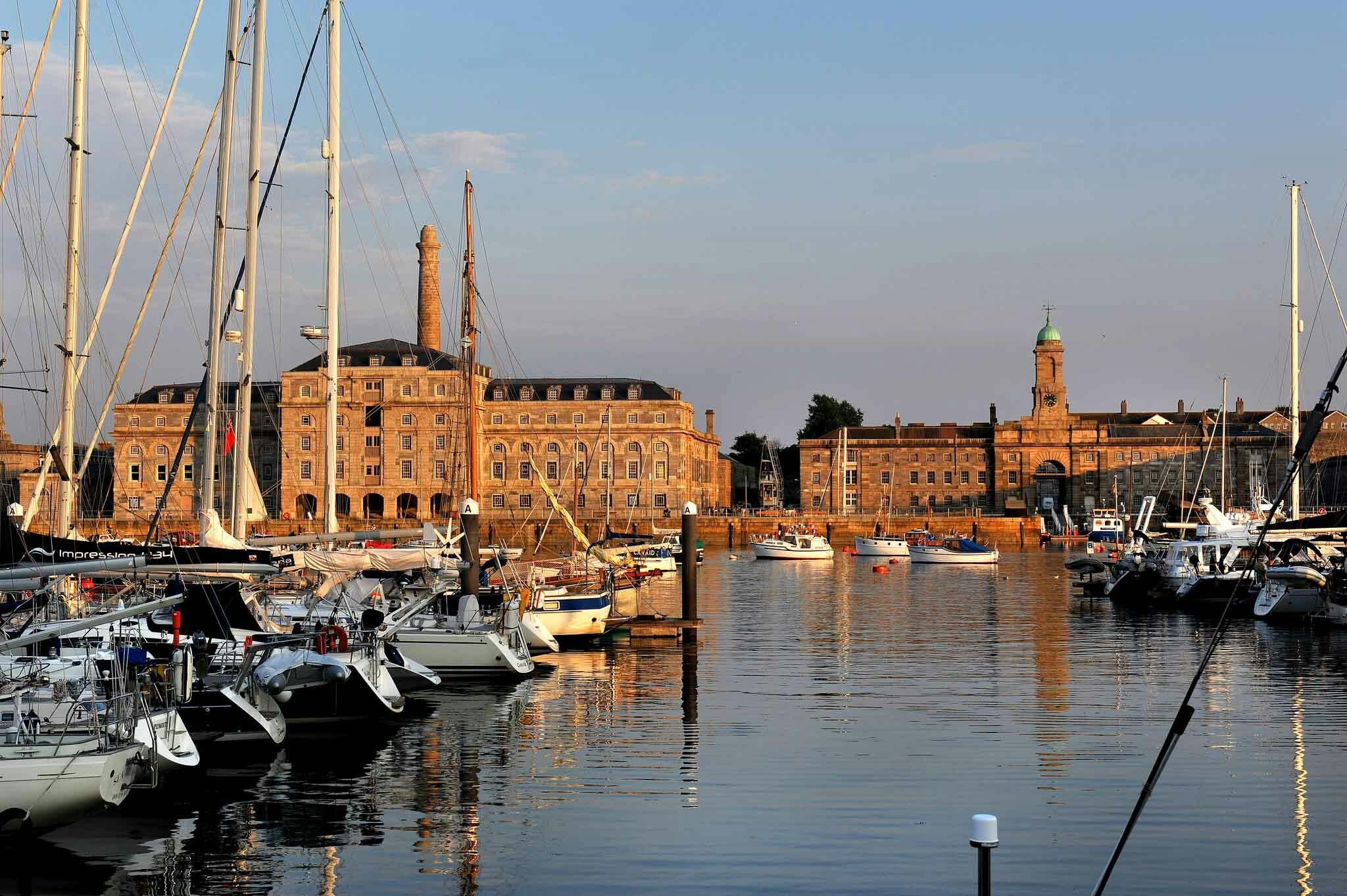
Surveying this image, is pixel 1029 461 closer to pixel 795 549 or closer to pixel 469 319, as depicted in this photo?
pixel 795 549

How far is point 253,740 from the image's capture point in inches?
828

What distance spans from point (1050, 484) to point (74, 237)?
131 metres

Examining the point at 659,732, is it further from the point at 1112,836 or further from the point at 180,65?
the point at 180,65

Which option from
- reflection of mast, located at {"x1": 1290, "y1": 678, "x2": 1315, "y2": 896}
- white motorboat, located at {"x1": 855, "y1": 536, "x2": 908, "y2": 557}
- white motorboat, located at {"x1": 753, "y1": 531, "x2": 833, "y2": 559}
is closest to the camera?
reflection of mast, located at {"x1": 1290, "y1": 678, "x2": 1315, "y2": 896}

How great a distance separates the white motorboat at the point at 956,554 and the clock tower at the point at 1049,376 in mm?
50132

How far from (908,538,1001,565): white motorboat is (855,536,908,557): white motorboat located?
316 centimetres

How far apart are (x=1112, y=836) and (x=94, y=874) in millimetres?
11032

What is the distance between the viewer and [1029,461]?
487 feet

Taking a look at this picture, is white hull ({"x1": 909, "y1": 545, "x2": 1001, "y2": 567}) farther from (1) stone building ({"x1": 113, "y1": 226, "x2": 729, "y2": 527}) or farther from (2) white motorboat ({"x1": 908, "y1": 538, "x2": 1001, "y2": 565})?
(1) stone building ({"x1": 113, "y1": 226, "x2": 729, "y2": 527})

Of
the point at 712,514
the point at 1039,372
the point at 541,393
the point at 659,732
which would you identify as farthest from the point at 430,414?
the point at 659,732

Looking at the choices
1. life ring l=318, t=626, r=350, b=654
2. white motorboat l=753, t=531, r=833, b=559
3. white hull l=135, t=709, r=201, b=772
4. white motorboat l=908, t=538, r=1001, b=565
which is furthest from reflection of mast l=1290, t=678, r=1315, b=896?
white motorboat l=753, t=531, r=833, b=559

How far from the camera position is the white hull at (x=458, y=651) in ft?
99.1

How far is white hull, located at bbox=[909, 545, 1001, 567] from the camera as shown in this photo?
3836 inches

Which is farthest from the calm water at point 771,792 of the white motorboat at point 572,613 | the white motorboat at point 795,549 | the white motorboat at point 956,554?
the white motorboat at point 795,549
